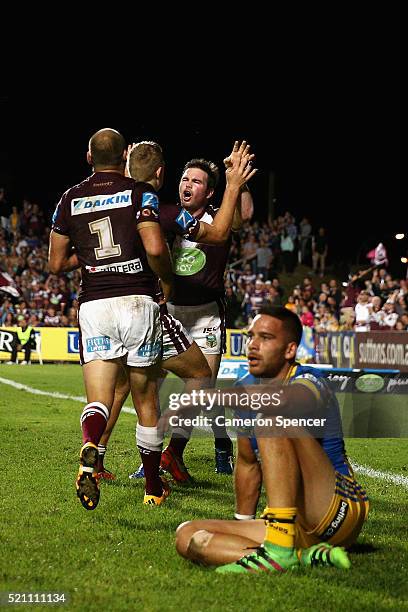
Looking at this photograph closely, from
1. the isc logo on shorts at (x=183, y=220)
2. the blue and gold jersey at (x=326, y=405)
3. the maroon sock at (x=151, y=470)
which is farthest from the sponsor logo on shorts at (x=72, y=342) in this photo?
the blue and gold jersey at (x=326, y=405)

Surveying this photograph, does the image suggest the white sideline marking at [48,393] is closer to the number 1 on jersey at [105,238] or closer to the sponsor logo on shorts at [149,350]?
the sponsor logo on shorts at [149,350]

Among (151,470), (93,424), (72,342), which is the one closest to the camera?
(93,424)

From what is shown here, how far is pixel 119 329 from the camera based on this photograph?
5.62 meters

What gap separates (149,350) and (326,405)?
1676 mm

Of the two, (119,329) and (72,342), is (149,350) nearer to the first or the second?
(119,329)

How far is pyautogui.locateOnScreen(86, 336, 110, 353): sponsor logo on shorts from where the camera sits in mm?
5598

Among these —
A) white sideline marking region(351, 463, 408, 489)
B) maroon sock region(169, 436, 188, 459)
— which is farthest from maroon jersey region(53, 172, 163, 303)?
white sideline marking region(351, 463, 408, 489)

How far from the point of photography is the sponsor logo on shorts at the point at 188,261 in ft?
23.6

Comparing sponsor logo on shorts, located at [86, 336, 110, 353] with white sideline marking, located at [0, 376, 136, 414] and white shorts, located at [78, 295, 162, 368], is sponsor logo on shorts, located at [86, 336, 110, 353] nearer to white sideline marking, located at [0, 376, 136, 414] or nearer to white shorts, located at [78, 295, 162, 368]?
white shorts, located at [78, 295, 162, 368]

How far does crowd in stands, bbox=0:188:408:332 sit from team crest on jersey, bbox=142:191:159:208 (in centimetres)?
1517

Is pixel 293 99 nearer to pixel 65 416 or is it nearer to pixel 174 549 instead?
pixel 65 416

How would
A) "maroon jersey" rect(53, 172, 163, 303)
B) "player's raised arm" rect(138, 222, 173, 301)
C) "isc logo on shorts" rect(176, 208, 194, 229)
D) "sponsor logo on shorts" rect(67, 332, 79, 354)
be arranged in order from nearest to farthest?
"player's raised arm" rect(138, 222, 173, 301) → "maroon jersey" rect(53, 172, 163, 303) → "isc logo on shorts" rect(176, 208, 194, 229) → "sponsor logo on shorts" rect(67, 332, 79, 354)

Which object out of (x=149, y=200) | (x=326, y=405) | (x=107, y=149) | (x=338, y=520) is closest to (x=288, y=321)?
(x=326, y=405)

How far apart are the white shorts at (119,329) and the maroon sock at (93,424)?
32 cm
